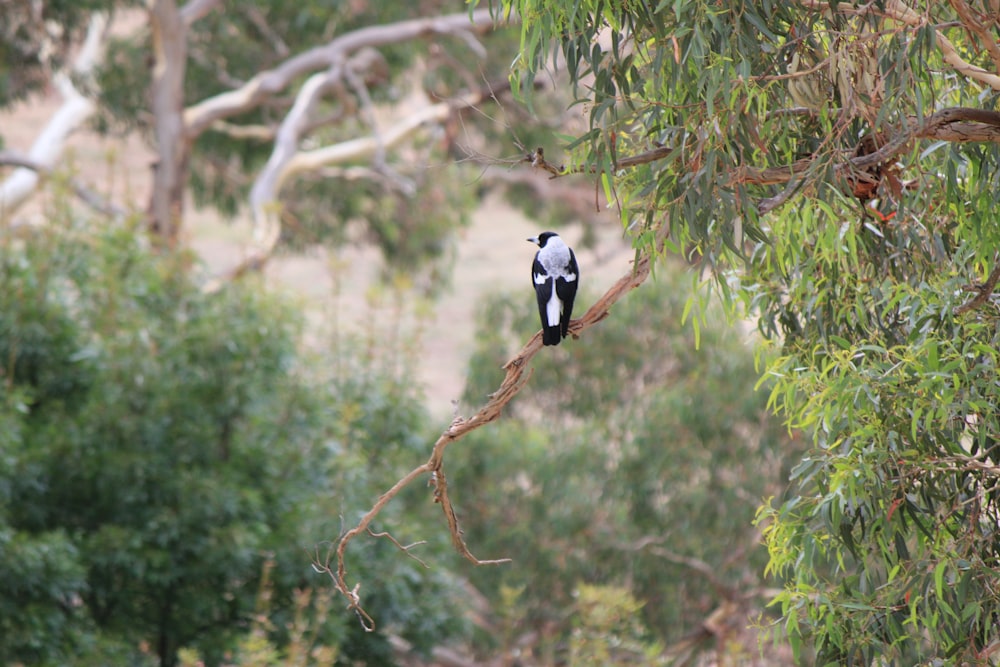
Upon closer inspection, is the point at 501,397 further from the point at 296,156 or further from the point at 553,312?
the point at 296,156

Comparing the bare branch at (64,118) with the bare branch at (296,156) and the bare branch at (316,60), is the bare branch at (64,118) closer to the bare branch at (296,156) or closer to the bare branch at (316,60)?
the bare branch at (316,60)

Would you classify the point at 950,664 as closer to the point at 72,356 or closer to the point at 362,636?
the point at 362,636

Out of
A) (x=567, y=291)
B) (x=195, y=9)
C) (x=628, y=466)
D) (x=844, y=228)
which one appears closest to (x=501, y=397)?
(x=567, y=291)

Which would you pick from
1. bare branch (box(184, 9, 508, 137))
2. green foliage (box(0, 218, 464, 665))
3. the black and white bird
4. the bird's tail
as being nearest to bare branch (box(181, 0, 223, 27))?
bare branch (box(184, 9, 508, 137))

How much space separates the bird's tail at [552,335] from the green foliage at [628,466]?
171 inches

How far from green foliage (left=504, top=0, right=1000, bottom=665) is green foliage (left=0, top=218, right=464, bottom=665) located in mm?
2963

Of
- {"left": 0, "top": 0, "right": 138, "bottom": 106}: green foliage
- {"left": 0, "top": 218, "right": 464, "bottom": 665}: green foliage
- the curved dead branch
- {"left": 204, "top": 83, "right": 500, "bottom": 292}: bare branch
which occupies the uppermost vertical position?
{"left": 0, "top": 0, "right": 138, "bottom": 106}: green foliage

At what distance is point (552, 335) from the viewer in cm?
298

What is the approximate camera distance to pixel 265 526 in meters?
5.91

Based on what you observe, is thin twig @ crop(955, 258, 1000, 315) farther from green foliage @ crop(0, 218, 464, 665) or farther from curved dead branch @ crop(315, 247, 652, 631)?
green foliage @ crop(0, 218, 464, 665)

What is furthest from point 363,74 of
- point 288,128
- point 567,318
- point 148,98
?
point 567,318

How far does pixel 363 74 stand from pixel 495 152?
6.74 ft

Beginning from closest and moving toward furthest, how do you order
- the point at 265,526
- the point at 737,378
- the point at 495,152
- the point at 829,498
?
the point at 829,498 < the point at 265,526 < the point at 737,378 < the point at 495,152

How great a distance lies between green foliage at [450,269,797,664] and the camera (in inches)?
298
